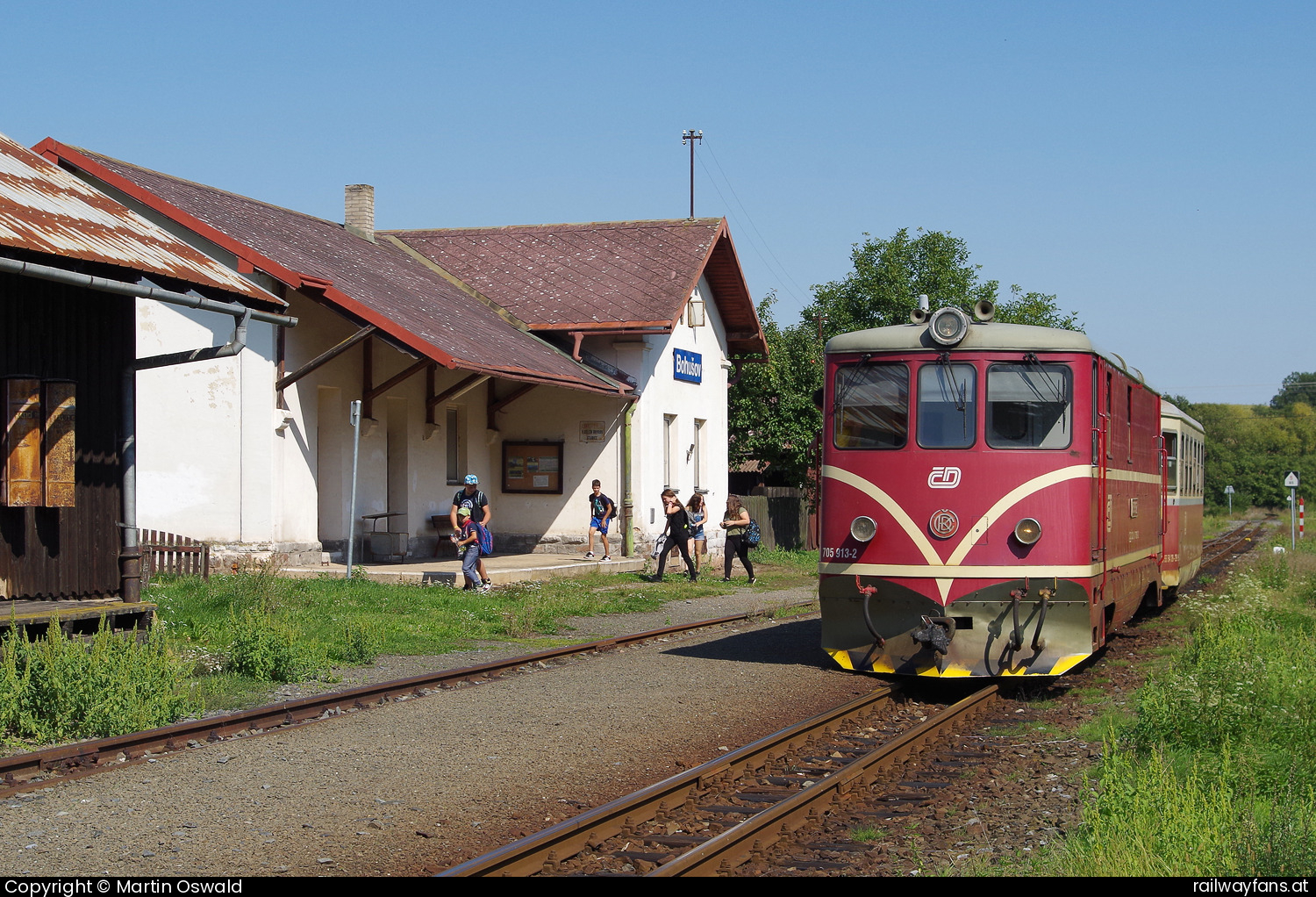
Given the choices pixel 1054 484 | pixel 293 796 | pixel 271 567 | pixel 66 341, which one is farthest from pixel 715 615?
pixel 293 796

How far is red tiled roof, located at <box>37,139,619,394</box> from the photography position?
60.2 ft

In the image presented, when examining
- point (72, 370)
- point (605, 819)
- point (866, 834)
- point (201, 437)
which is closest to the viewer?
point (605, 819)

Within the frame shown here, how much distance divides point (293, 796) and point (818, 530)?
5573 millimetres

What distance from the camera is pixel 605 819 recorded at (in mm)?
6141

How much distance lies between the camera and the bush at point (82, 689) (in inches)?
332

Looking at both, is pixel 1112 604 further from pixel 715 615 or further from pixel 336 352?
pixel 336 352

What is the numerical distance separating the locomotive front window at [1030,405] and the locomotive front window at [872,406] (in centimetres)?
71

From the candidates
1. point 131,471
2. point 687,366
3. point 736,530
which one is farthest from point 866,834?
point 687,366

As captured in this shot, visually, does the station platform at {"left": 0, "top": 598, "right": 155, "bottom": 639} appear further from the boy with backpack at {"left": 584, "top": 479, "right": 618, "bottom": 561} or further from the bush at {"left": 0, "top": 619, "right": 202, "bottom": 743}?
the boy with backpack at {"left": 584, "top": 479, "right": 618, "bottom": 561}

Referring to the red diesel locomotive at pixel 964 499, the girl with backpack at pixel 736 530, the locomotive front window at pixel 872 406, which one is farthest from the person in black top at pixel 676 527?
the locomotive front window at pixel 872 406

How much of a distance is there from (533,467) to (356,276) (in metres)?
5.23

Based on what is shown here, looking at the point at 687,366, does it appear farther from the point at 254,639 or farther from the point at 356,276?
the point at 254,639

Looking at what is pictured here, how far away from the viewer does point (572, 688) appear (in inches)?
428

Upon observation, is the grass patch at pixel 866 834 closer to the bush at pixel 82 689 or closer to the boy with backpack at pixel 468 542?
the bush at pixel 82 689
